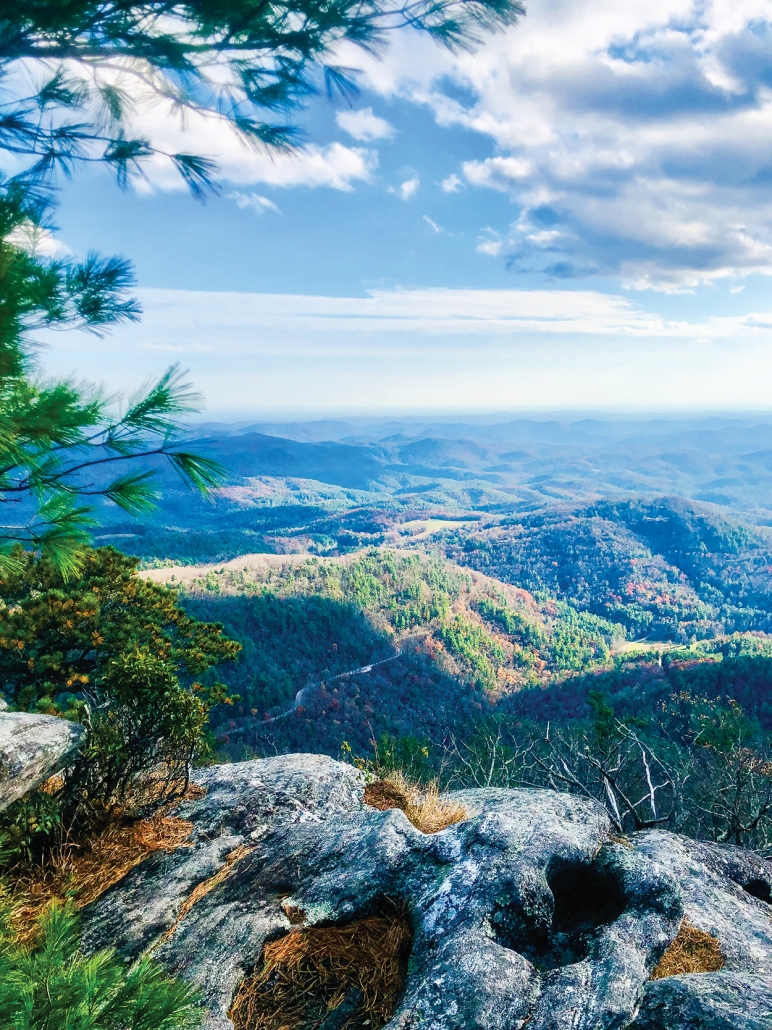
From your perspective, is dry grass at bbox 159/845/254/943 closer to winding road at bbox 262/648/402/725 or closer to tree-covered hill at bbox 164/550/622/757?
tree-covered hill at bbox 164/550/622/757

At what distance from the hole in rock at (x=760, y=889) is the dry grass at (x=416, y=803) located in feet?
9.41

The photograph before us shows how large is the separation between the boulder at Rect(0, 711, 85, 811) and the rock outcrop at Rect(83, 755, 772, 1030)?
3.87 feet

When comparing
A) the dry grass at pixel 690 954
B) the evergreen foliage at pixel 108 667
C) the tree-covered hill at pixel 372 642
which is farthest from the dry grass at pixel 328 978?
the tree-covered hill at pixel 372 642

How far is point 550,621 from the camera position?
15212 centimetres

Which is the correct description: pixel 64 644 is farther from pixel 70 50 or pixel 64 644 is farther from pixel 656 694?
pixel 656 694

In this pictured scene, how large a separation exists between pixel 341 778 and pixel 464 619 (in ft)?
404

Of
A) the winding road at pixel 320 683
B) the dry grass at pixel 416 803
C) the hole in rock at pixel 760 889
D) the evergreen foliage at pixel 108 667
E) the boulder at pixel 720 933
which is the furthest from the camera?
the winding road at pixel 320 683

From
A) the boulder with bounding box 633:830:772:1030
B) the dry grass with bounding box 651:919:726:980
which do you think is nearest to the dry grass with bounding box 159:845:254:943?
the boulder with bounding box 633:830:772:1030

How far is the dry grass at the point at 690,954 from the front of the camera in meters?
3.78

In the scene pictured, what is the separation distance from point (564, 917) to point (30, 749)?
4970mm

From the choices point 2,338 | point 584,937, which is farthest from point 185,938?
point 2,338

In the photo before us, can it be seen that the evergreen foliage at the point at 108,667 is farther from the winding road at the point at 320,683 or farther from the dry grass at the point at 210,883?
the winding road at the point at 320,683

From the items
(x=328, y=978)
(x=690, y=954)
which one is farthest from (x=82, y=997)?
(x=690, y=954)

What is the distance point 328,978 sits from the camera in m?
3.57
